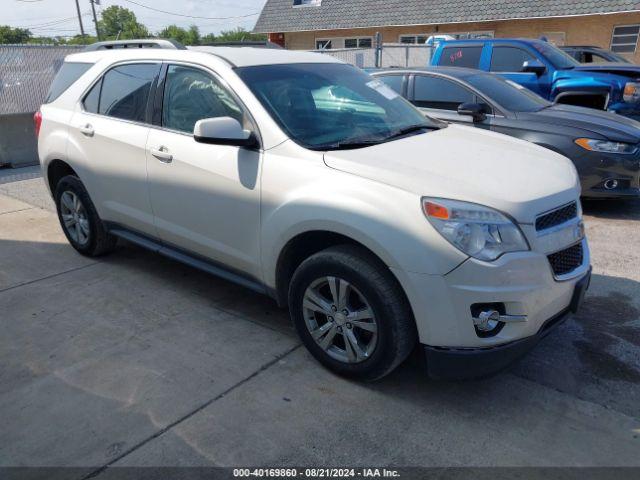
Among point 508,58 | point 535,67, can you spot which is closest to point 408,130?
point 535,67

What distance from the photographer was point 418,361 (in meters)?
3.32

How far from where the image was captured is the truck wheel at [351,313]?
274 centimetres

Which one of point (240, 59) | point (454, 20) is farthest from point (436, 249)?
point (454, 20)

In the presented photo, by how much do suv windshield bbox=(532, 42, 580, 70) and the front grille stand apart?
6.81m

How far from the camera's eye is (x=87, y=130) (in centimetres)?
446

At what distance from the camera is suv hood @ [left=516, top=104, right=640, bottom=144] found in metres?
5.84

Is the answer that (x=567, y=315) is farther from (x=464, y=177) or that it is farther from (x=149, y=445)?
(x=149, y=445)

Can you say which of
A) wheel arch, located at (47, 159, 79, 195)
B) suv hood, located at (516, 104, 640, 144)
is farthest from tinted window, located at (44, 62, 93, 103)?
suv hood, located at (516, 104, 640, 144)

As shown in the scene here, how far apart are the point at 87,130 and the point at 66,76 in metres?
0.88

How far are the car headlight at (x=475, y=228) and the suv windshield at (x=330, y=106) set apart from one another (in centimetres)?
82

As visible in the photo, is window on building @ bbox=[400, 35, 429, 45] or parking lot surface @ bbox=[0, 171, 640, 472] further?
window on building @ bbox=[400, 35, 429, 45]

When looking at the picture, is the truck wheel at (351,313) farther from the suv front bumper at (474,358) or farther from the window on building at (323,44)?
the window on building at (323,44)

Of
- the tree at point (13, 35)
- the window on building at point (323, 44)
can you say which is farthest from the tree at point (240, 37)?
the tree at point (13, 35)

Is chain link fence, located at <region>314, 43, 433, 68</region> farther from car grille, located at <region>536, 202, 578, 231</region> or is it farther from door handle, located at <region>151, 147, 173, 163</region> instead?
car grille, located at <region>536, 202, 578, 231</region>
